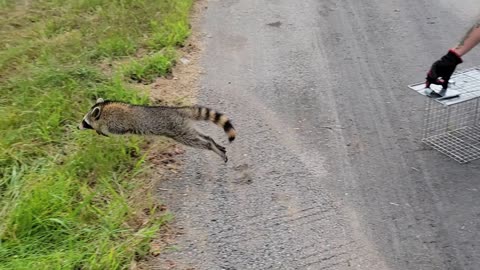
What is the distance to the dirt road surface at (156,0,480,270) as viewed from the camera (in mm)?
3791

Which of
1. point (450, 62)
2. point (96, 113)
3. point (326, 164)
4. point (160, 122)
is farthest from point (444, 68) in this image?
point (96, 113)

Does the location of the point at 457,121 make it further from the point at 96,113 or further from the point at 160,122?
the point at 96,113

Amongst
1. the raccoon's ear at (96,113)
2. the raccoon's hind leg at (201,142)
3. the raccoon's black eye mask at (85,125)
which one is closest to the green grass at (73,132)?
the raccoon's black eye mask at (85,125)

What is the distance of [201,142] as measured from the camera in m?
4.79

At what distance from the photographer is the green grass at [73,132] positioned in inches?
149

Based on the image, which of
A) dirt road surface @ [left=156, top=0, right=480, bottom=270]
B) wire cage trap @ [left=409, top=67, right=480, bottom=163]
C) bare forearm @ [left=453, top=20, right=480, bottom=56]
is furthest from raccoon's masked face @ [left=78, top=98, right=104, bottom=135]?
bare forearm @ [left=453, top=20, right=480, bottom=56]

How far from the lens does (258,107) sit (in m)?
5.56

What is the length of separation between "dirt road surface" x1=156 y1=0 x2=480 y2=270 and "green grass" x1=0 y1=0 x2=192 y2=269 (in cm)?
40

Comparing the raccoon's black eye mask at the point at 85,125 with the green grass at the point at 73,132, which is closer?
the green grass at the point at 73,132

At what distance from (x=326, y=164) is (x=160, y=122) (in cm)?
137

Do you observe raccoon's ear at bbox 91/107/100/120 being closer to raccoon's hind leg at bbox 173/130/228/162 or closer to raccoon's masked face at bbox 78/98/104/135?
raccoon's masked face at bbox 78/98/104/135

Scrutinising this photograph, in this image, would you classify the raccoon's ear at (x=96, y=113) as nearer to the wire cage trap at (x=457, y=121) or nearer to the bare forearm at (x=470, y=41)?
the wire cage trap at (x=457, y=121)

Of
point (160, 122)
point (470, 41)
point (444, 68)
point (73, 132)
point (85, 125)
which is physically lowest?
point (73, 132)

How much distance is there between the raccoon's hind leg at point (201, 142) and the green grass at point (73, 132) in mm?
390
